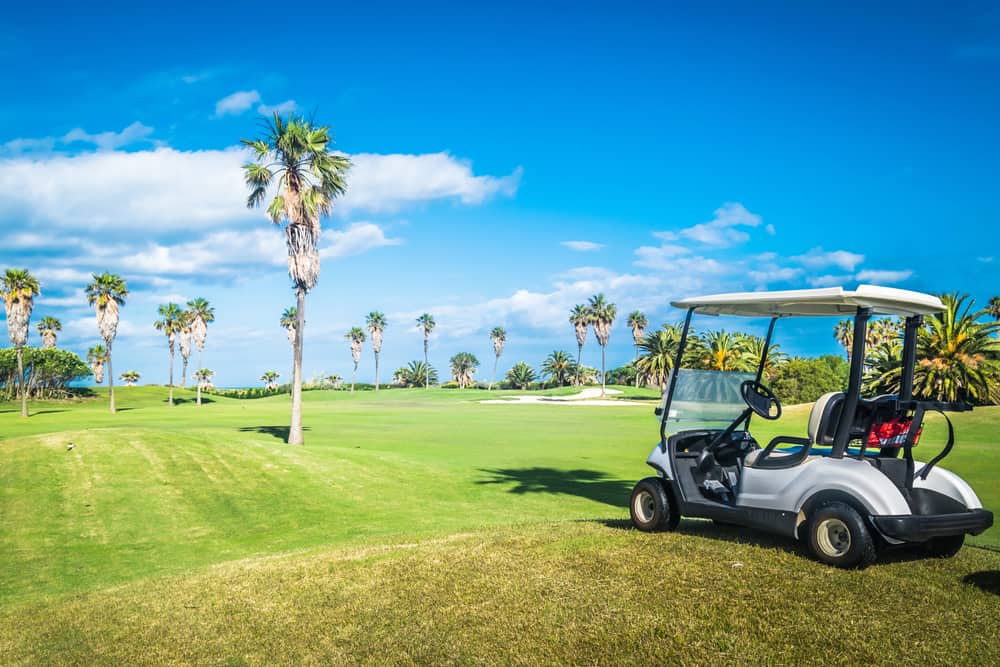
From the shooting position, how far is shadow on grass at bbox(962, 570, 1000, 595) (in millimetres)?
5957

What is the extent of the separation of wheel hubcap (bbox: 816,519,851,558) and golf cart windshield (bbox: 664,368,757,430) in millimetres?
2255

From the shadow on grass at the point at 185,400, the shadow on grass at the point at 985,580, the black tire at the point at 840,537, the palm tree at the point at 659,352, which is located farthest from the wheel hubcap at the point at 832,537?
the shadow on grass at the point at 185,400

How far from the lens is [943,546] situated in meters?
7.10

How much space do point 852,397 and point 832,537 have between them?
4.43ft

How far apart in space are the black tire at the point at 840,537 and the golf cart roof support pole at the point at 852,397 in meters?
0.58

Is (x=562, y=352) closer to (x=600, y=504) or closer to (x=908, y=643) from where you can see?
(x=600, y=504)

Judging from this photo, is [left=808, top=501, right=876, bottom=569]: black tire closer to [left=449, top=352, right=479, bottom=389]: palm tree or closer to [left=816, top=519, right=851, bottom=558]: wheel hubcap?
[left=816, top=519, right=851, bottom=558]: wheel hubcap

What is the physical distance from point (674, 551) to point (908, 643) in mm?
2624

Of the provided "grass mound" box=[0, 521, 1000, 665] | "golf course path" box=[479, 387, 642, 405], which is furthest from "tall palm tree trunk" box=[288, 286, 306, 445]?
"golf course path" box=[479, 387, 642, 405]

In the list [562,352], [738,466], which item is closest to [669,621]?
[738,466]

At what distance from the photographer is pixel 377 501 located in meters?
19.0

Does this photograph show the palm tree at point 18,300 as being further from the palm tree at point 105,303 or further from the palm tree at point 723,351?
the palm tree at point 723,351

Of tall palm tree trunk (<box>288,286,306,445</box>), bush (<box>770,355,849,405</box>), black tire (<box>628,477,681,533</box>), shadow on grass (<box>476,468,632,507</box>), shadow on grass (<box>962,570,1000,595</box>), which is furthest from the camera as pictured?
bush (<box>770,355,849,405</box>)

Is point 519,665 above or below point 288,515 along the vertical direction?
above
